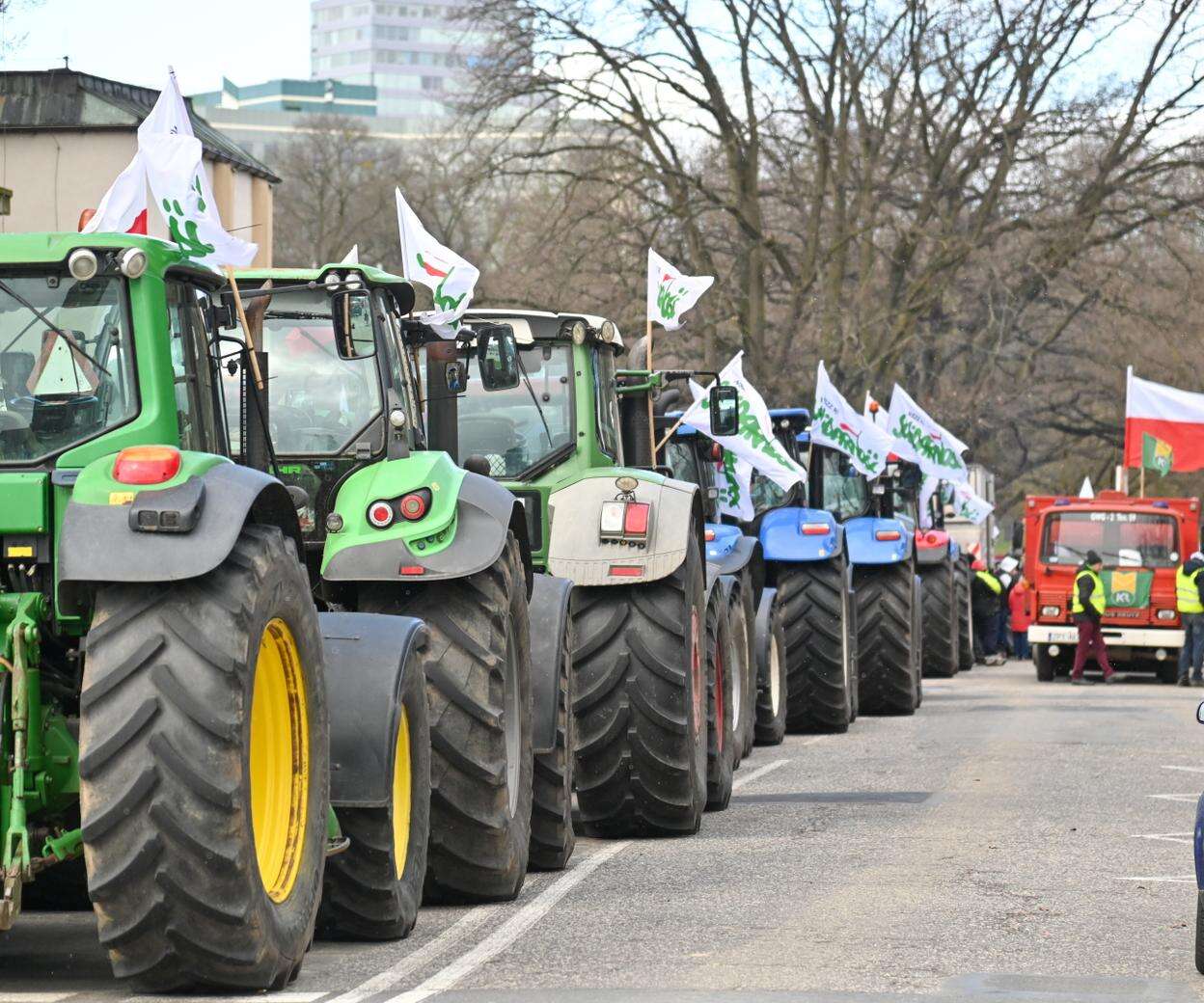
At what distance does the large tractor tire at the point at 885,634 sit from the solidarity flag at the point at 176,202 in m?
14.0

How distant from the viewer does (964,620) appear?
3491cm

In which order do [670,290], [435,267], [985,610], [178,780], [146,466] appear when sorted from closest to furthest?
1. [178,780]
2. [146,466]
3. [435,267]
4. [670,290]
5. [985,610]

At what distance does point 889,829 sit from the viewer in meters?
11.7

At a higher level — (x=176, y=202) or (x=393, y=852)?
(x=176, y=202)

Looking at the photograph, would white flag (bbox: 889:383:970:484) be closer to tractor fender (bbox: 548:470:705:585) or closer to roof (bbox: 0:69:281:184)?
roof (bbox: 0:69:281:184)

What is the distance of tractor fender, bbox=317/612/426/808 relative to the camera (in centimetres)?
779

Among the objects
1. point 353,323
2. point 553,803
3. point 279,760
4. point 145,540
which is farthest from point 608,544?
point 145,540

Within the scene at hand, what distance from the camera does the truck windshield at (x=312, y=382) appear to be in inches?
370

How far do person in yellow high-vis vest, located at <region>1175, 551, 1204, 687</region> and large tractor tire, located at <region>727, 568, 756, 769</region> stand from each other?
49.7 ft

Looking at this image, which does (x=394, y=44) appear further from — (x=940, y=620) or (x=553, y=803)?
(x=553, y=803)

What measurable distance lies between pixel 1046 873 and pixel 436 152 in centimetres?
4954

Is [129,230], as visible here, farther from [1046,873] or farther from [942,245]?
[942,245]

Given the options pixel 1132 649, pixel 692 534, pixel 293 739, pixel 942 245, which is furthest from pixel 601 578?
pixel 942 245

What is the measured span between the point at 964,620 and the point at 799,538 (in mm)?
16274
